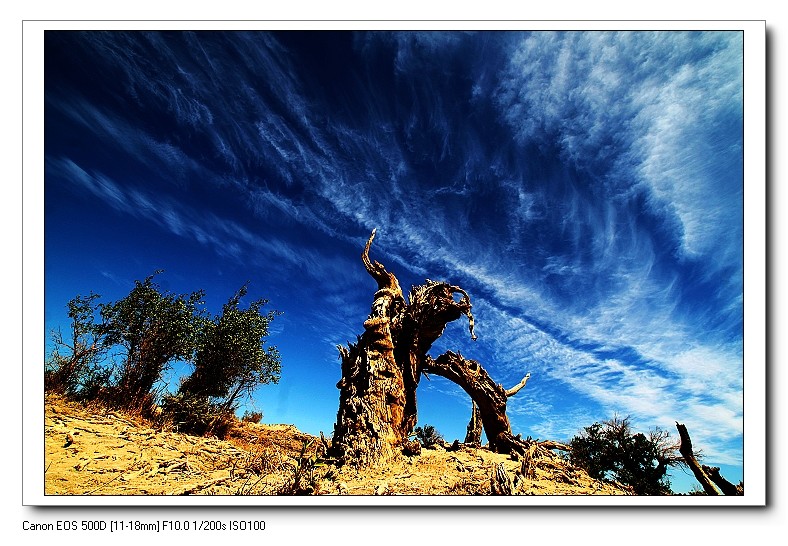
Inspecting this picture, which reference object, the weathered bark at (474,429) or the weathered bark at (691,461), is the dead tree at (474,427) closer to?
the weathered bark at (474,429)

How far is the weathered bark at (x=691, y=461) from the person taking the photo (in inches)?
220

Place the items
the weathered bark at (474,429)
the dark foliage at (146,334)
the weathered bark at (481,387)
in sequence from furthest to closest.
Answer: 1. the weathered bark at (474,429)
2. the weathered bark at (481,387)
3. the dark foliage at (146,334)

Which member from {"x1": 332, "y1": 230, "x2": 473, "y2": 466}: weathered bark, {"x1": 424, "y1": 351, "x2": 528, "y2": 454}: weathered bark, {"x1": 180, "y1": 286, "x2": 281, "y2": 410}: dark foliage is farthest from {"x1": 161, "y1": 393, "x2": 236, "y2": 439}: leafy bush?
{"x1": 424, "y1": 351, "x2": 528, "y2": 454}: weathered bark

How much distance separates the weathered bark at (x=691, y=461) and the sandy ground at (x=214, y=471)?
1376mm

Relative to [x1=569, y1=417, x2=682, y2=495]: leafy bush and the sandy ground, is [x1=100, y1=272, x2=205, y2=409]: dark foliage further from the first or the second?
[x1=569, y1=417, x2=682, y2=495]: leafy bush

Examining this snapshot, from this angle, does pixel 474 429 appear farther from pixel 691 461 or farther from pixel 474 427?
pixel 691 461

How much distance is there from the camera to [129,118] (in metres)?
6.80

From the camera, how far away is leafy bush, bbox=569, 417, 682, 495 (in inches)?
279

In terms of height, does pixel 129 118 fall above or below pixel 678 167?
above

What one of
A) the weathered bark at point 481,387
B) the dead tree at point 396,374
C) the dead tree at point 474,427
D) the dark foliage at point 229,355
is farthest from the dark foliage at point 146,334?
the dead tree at point 474,427

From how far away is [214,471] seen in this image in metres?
6.68
